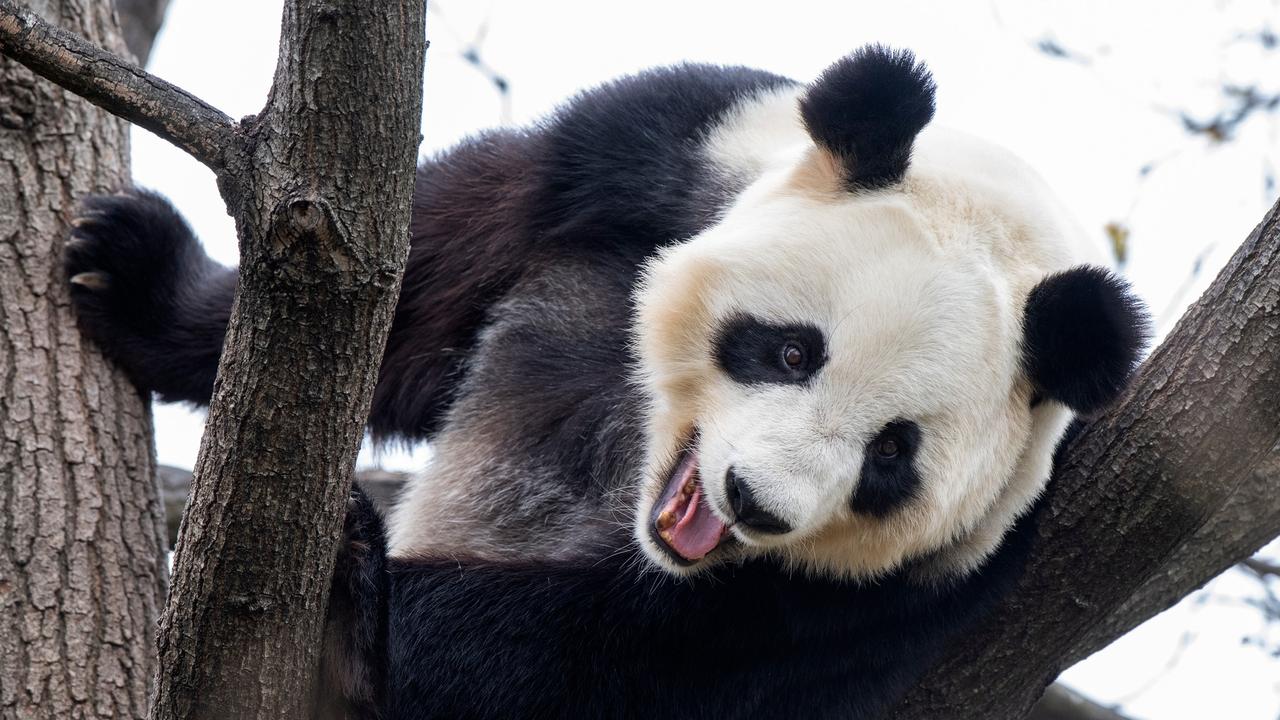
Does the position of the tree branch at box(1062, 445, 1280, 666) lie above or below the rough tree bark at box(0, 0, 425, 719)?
below

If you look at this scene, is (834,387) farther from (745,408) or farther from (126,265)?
(126,265)

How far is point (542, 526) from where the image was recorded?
397 centimetres

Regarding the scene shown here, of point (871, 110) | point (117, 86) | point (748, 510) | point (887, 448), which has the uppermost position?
point (871, 110)

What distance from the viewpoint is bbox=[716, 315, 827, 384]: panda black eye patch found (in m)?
2.96

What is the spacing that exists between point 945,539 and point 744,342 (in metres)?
0.71

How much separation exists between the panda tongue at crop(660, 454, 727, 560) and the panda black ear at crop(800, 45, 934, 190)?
0.87m

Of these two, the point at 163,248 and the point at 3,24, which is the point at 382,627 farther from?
the point at 163,248

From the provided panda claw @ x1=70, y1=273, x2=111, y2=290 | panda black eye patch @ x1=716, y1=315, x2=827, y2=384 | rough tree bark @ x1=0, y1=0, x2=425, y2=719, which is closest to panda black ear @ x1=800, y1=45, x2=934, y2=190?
panda black eye patch @ x1=716, y1=315, x2=827, y2=384

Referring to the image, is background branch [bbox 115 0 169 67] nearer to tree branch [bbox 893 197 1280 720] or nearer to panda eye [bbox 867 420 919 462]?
panda eye [bbox 867 420 919 462]

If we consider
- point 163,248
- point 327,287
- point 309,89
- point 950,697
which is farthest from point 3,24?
point 950,697

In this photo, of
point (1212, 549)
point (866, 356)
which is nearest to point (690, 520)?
point (866, 356)

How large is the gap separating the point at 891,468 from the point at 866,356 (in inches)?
11.4

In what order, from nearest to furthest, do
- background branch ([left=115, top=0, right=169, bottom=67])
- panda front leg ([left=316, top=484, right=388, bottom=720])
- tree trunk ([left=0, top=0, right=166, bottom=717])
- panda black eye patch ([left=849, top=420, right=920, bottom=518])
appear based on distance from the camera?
panda front leg ([left=316, top=484, right=388, bottom=720])
panda black eye patch ([left=849, top=420, right=920, bottom=518])
tree trunk ([left=0, top=0, right=166, bottom=717])
background branch ([left=115, top=0, right=169, bottom=67])

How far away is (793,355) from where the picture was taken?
2988mm
